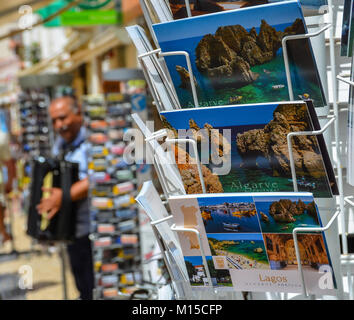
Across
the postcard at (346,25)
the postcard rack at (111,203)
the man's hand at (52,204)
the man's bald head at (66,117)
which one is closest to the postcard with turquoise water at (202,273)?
the postcard at (346,25)

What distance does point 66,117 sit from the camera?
3.85m

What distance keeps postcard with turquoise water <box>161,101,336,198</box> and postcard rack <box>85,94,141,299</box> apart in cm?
349

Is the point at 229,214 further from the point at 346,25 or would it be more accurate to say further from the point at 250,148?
the point at 346,25

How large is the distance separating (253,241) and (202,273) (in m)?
0.11

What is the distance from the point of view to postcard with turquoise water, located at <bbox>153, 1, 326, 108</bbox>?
0.84m

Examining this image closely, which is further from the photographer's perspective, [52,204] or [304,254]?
[52,204]

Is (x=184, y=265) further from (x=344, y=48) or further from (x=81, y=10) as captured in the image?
(x=81, y=10)

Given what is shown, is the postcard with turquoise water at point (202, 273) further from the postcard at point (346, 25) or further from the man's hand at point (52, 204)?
the man's hand at point (52, 204)

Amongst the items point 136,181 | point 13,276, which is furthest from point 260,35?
point 13,276

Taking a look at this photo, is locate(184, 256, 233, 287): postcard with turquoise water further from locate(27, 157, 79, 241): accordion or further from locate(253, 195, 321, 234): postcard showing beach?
locate(27, 157, 79, 241): accordion

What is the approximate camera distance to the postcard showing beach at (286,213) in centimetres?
82

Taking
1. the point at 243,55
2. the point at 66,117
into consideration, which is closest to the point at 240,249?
the point at 243,55

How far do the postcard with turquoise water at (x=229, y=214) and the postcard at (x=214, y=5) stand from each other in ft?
1.01
